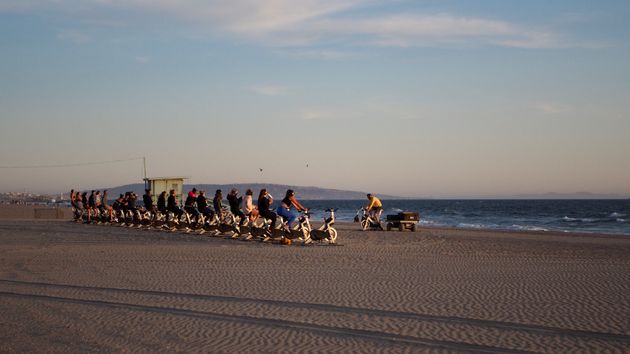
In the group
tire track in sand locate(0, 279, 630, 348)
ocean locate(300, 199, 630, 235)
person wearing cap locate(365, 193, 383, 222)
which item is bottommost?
ocean locate(300, 199, 630, 235)

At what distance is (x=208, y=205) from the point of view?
95.0 feet

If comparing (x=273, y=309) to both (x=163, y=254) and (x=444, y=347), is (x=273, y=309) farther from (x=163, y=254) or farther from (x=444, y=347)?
(x=163, y=254)

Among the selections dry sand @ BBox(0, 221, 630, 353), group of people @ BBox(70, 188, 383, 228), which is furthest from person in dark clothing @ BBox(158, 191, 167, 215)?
dry sand @ BBox(0, 221, 630, 353)

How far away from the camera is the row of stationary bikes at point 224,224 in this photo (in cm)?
2138

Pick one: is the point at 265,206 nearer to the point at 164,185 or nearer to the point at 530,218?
the point at 164,185

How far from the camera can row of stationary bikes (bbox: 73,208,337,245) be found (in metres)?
21.4

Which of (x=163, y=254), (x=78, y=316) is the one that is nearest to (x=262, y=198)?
(x=163, y=254)

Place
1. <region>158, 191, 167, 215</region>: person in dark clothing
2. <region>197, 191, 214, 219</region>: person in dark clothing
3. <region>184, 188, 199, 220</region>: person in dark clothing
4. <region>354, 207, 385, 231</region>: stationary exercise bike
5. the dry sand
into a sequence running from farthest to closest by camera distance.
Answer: <region>354, 207, 385, 231</region>: stationary exercise bike
<region>158, 191, 167, 215</region>: person in dark clothing
<region>184, 188, 199, 220</region>: person in dark clothing
<region>197, 191, 214, 219</region>: person in dark clothing
the dry sand

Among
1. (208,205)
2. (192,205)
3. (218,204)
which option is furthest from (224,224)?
(208,205)

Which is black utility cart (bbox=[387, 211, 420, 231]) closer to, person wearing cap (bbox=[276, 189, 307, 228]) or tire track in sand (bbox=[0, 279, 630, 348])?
person wearing cap (bbox=[276, 189, 307, 228])

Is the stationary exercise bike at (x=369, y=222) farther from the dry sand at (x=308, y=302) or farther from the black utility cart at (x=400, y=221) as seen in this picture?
the dry sand at (x=308, y=302)

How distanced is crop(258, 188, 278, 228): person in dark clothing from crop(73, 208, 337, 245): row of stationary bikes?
0.21 m

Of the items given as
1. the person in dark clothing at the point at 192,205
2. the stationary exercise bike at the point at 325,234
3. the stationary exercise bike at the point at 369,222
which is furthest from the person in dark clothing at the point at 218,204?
the stationary exercise bike at the point at 369,222

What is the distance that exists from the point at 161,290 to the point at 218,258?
5.50m
